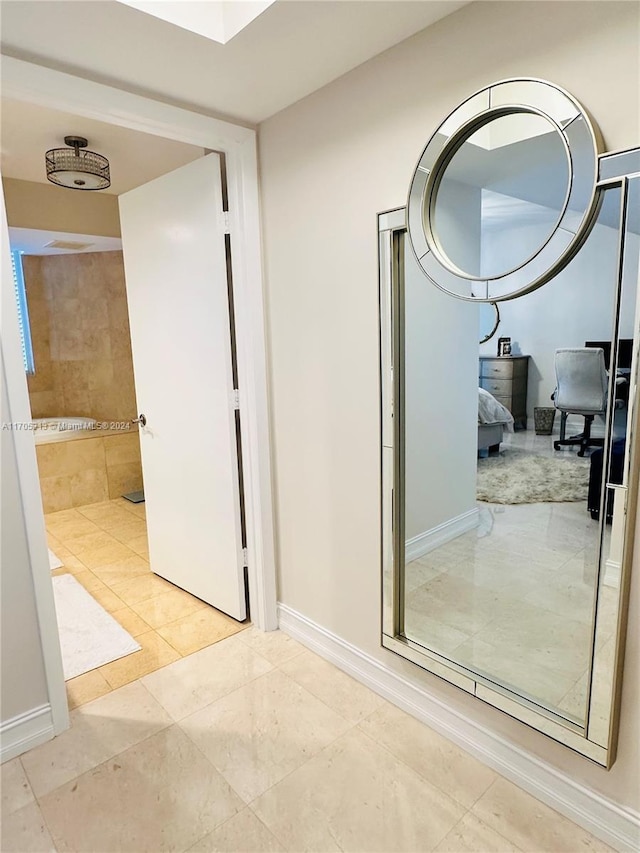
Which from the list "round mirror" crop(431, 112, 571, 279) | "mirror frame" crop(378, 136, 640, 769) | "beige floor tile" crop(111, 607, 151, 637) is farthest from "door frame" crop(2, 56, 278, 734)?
"round mirror" crop(431, 112, 571, 279)

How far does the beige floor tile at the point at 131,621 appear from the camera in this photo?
8.11 ft

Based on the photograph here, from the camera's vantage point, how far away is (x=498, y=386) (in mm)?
1585

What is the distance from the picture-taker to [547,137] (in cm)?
131

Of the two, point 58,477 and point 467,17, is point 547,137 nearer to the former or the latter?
point 467,17

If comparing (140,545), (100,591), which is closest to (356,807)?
(100,591)

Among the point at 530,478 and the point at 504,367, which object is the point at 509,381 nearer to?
the point at 504,367

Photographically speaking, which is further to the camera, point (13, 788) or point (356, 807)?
point (13, 788)

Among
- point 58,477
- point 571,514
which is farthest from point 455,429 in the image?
point 58,477

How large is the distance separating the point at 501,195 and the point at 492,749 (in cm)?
165

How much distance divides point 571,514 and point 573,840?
2.86 feet

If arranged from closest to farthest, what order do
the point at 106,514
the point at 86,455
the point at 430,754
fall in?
the point at 430,754 → the point at 106,514 → the point at 86,455

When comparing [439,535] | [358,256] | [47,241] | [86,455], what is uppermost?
[47,241]

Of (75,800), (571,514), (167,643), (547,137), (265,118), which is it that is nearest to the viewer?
(547,137)

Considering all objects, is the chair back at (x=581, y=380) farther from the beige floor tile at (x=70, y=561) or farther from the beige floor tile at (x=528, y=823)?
the beige floor tile at (x=70, y=561)
